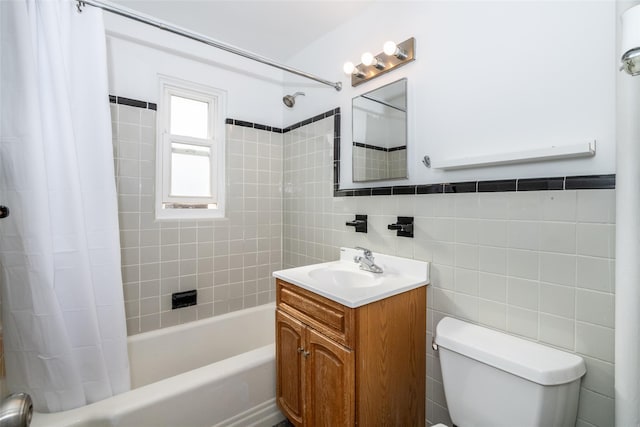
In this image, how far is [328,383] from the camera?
4.15ft

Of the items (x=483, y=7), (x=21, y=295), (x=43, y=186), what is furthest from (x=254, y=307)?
(x=483, y=7)

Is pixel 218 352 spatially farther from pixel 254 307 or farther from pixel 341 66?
pixel 341 66

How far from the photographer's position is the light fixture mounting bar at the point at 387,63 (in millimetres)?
1531

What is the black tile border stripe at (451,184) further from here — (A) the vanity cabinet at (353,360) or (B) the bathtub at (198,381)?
(B) the bathtub at (198,381)

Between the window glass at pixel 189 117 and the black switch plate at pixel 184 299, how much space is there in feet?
3.75

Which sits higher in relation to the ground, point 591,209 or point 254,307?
point 591,209

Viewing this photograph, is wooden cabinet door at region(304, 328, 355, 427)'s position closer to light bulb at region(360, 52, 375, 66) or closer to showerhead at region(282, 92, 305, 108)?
light bulb at region(360, 52, 375, 66)

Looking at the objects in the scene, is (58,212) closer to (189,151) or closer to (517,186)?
(189,151)

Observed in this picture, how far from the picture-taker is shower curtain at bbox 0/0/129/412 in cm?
120

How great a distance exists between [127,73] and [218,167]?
798 mm

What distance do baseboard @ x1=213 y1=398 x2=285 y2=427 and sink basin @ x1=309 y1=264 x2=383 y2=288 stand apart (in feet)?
2.48

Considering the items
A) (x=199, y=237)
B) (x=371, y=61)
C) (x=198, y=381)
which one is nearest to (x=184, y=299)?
(x=199, y=237)

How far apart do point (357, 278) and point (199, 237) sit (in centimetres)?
122

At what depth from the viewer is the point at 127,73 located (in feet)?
6.01
